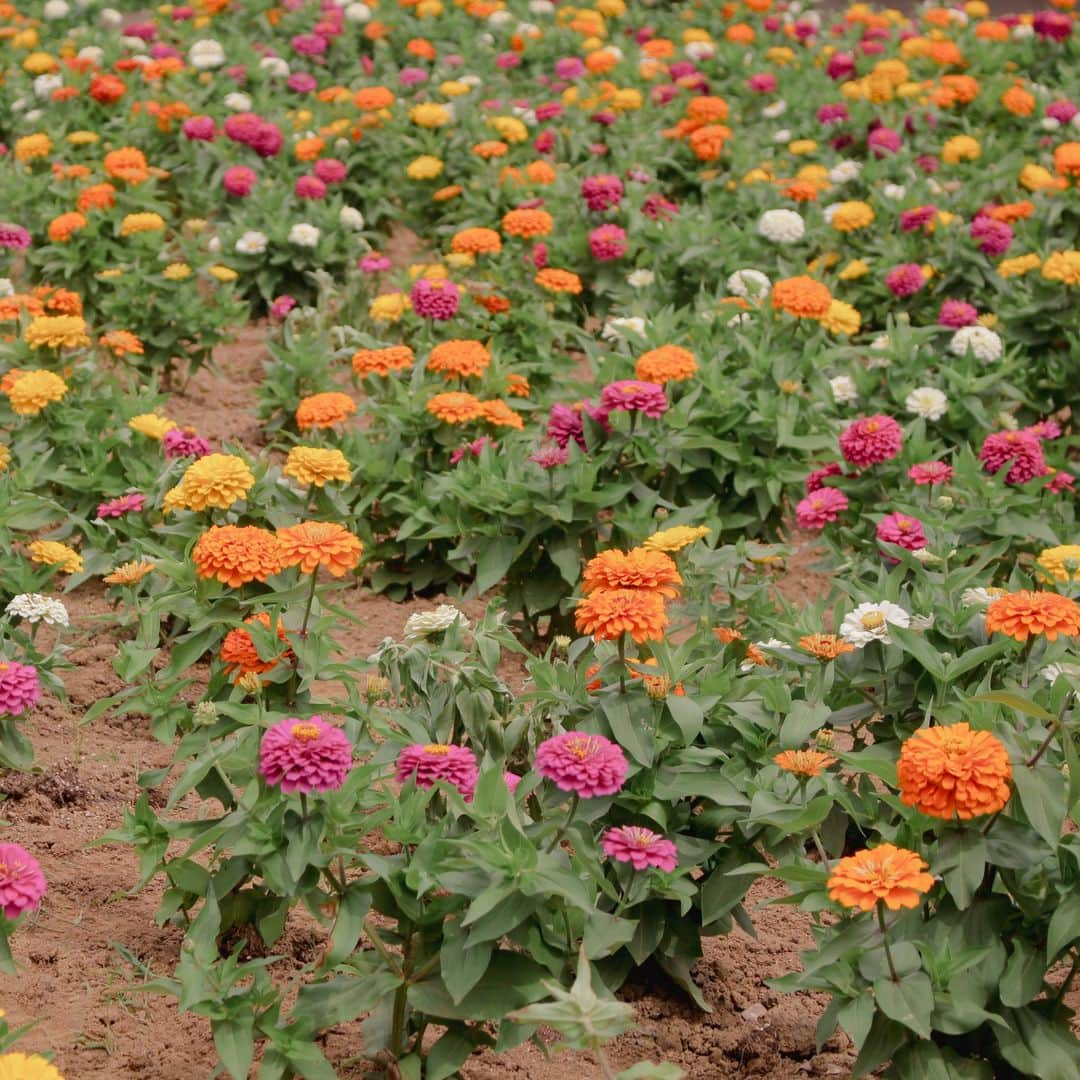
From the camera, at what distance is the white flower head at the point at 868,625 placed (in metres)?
2.96

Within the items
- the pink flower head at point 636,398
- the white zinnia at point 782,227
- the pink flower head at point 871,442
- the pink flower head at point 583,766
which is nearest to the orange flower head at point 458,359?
the pink flower head at point 636,398

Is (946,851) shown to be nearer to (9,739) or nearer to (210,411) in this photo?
(9,739)

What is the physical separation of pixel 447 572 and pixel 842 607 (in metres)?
1.70

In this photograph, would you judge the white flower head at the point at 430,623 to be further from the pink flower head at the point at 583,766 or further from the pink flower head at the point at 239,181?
the pink flower head at the point at 239,181

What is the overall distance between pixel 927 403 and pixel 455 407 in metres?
1.37

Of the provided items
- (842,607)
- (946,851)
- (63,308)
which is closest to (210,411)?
(63,308)

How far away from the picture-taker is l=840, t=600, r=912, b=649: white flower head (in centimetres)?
296

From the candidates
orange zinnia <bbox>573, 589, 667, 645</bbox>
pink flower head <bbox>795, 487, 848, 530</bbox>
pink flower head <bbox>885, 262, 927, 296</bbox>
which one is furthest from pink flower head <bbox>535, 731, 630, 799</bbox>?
pink flower head <bbox>885, 262, 927, 296</bbox>

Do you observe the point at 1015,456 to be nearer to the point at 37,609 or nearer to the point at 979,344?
the point at 979,344

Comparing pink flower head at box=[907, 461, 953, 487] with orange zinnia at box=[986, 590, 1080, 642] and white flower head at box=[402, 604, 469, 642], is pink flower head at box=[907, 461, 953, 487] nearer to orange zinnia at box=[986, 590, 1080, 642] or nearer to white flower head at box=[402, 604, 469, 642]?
orange zinnia at box=[986, 590, 1080, 642]

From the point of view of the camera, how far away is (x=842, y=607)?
10.3ft

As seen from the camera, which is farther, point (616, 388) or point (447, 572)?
point (447, 572)

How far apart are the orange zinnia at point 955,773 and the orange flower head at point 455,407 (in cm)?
227

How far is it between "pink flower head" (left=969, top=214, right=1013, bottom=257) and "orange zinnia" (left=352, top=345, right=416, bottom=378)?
212cm
